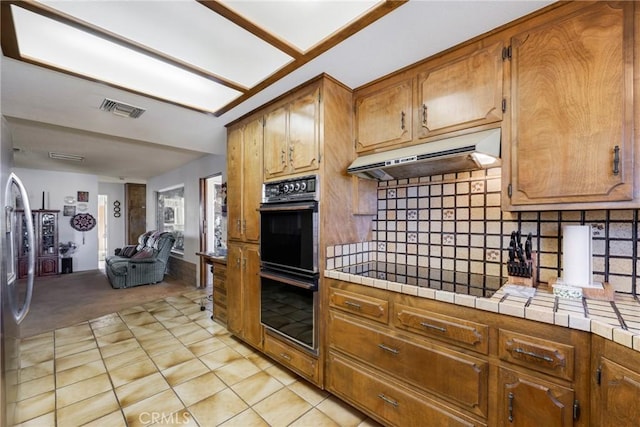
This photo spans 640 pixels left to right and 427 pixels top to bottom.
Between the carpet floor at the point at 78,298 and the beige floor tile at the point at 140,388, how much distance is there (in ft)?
6.57

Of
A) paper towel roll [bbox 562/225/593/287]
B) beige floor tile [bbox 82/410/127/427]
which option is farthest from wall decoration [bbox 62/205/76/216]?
paper towel roll [bbox 562/225/593/287]

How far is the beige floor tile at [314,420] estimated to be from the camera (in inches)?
67.9

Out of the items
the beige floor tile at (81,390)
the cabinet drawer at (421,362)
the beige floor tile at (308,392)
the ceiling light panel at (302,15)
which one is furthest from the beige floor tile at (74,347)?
the ceiling light panel at (302,15)

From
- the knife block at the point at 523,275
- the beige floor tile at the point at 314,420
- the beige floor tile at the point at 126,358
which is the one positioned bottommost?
the beige floor tile at the point at 126,358

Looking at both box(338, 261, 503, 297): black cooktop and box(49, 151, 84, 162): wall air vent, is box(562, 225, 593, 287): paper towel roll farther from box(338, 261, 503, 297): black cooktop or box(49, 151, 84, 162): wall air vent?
box(49, 151, 84, 162): wall air vent

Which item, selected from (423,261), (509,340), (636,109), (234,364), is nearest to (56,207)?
(234,364)

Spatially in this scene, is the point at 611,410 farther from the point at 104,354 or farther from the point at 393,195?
the point at 104,354

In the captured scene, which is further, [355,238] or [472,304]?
[355,238]

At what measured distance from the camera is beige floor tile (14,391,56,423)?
1.79m

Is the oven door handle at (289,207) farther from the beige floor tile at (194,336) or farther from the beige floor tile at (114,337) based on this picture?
the beige floor tile at (114,337)

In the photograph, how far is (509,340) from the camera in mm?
1201

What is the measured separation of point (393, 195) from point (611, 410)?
164 centimetres

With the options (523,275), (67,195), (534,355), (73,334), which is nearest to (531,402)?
(534,355)

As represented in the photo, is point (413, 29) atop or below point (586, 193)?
atop
